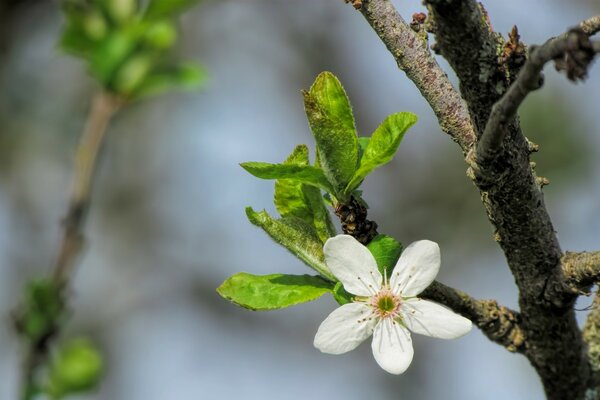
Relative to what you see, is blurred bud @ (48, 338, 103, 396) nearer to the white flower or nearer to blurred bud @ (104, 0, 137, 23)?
the white flower

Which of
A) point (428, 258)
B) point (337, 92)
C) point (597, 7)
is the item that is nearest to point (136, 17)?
point (337, 92)

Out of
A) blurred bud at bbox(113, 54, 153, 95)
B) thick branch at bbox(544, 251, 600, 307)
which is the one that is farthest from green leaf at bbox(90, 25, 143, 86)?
thick branch at bbox(544, 251, 600, 307)

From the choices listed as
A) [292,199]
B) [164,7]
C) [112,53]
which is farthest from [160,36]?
[292,199]

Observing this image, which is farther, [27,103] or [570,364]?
[27,103]

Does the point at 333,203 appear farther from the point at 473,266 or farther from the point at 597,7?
the point at 473,266

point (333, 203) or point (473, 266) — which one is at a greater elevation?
point (473, 266)

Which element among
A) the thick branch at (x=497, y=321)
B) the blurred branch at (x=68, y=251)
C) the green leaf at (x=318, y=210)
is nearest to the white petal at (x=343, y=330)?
the green leaf at (x=318, y=210)
